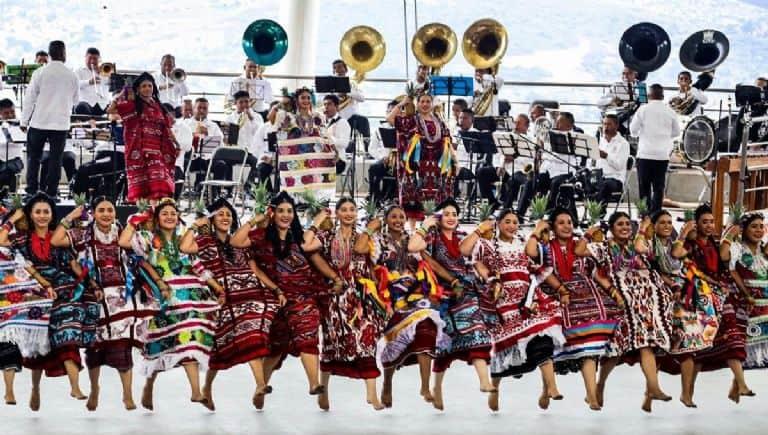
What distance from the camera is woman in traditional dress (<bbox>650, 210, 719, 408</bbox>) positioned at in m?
8.11

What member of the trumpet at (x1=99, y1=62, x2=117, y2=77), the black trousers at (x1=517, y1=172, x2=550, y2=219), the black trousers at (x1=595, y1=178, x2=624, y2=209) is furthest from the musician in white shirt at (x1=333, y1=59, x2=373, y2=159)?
the black trousers at (x1=595, y1=178, x2=624, y2=209)

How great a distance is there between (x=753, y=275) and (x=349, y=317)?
2.48 m

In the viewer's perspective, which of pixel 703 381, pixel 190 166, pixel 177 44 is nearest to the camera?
pixel 703 381

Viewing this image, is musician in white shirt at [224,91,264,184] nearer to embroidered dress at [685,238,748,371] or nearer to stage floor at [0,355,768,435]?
stage floor at [0,355,768,435]

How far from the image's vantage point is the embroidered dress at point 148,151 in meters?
11.1

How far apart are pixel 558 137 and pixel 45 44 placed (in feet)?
35.9

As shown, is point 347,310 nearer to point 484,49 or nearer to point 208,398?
point 208,398

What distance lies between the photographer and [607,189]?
13.5m

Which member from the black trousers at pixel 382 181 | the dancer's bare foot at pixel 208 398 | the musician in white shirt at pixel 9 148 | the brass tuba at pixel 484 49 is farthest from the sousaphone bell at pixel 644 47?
the dancer's bare foot at pixel 208 398

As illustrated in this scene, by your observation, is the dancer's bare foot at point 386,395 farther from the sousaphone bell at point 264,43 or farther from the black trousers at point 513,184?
the sousaphone bell at point 264,43

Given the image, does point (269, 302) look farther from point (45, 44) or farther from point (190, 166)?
point (45, 44)

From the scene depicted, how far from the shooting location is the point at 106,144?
1350 centimetres

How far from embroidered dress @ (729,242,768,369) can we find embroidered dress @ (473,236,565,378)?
4.10 feet

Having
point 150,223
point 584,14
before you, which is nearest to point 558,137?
point 150,223
